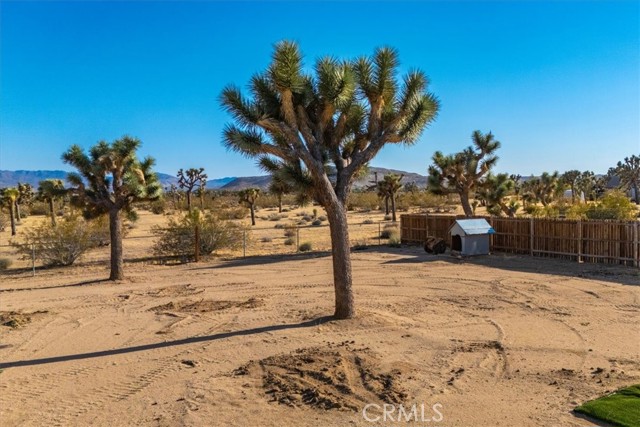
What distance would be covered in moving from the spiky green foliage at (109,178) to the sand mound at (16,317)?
573cm

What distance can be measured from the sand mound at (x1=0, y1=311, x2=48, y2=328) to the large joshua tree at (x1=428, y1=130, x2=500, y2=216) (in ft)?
70.9

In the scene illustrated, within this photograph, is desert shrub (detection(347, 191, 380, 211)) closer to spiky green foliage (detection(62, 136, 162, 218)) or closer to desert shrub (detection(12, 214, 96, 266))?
desert shrub (detection(12, 214, 96, 266))

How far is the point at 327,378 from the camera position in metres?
7.70

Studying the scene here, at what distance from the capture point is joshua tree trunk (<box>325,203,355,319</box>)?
1102cm

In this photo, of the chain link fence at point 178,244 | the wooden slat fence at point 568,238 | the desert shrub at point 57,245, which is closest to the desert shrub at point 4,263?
the chain link fence at point 178,244

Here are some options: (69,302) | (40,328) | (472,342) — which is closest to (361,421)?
(472,342)

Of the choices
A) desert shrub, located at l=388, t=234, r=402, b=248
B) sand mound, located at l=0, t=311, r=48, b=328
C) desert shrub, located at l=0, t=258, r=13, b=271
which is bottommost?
sand mound, located at l=0, t=311, r=48, b=328

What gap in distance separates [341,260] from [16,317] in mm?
7928

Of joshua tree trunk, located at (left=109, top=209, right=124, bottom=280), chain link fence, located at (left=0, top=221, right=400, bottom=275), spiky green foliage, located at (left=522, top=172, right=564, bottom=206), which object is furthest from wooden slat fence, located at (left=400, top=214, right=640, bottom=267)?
spiky green foliage, located at (left=522, top=172, right=564, bottom=206)

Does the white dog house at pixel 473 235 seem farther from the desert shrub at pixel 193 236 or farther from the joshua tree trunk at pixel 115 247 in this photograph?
the joshua tree trunk at pixel 115 247

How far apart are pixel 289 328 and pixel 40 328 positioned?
5621 millimetres

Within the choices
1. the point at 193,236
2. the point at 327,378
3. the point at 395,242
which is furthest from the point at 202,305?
the point at 395,242

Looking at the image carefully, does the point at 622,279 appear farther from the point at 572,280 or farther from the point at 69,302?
the point at 69,302

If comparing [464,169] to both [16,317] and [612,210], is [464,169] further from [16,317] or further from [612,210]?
[16,317]
